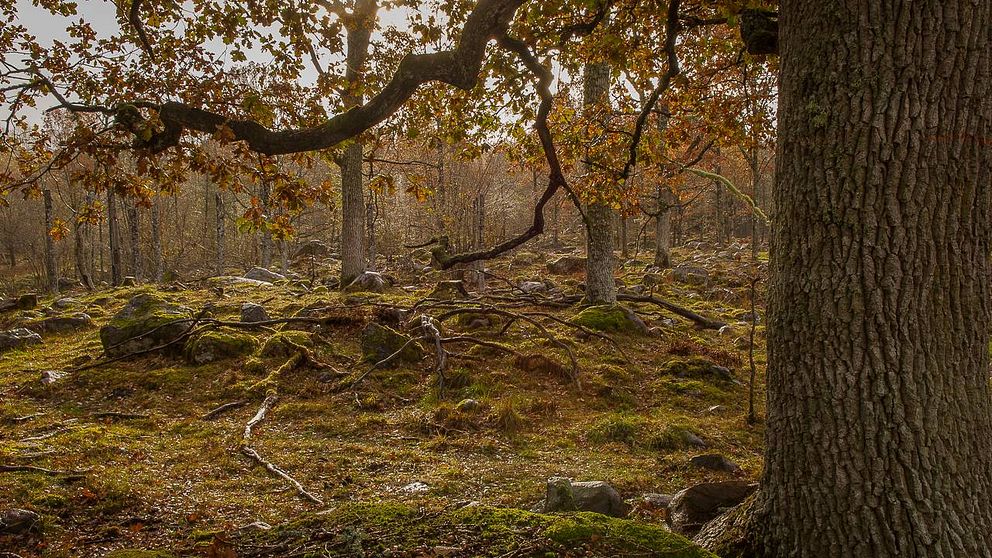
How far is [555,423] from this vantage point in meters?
7.08

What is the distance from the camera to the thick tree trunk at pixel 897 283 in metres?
2.63

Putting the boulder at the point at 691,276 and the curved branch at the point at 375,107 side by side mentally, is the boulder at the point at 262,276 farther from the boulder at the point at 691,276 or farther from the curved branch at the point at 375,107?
the curved branch at the point at 375,107

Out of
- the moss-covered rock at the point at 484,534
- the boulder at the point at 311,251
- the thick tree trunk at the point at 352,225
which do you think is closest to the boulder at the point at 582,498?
the moss-covered rock at the point at 484,534

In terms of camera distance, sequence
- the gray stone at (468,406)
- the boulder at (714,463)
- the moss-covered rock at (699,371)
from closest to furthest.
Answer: the boulder at (714,463) < the gray stone at (468,406) < the moss-covered rock at (699,371)

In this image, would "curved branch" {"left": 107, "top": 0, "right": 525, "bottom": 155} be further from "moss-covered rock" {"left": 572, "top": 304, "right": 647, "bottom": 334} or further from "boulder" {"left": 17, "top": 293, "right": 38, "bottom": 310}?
"boulder" {"left": 17, "top": 293, "right": 38, "bottom": 310}

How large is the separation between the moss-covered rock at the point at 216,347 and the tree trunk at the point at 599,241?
709 cm

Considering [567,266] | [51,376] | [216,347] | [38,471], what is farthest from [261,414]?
[567,266]

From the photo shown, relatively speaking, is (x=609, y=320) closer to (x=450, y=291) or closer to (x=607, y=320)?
(x=607, y=320)

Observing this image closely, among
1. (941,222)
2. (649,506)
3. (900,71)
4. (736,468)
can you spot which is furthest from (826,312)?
(736,468)

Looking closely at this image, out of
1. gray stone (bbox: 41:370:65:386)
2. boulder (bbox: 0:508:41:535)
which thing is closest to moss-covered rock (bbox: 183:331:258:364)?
gray stone (bbox: 41:370:65:386)

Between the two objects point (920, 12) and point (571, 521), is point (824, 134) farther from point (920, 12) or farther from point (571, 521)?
point (571, 521)

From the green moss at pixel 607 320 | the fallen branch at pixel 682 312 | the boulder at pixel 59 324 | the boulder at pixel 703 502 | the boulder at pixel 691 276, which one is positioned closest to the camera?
the boulder at pixel 703 502

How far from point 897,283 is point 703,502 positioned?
2.17 metres

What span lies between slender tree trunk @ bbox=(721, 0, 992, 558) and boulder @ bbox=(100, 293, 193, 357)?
984cm
